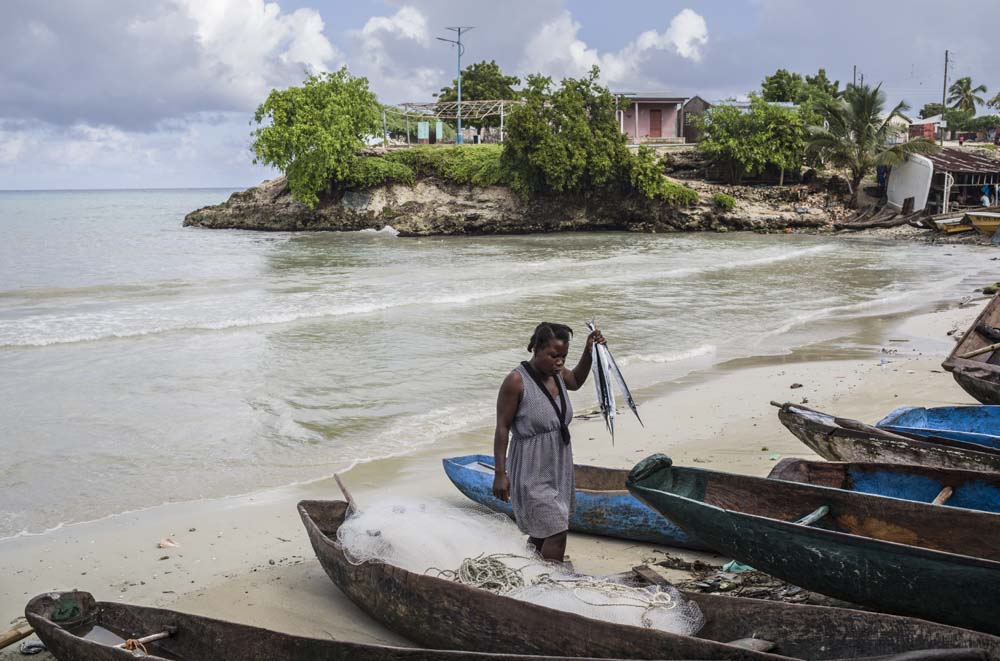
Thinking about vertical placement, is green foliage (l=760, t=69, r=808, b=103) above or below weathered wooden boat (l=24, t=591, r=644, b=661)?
above

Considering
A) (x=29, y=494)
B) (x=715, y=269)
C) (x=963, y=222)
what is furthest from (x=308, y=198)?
(x=29, y=494)

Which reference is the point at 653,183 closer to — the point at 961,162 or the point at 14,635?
the point at 961,162

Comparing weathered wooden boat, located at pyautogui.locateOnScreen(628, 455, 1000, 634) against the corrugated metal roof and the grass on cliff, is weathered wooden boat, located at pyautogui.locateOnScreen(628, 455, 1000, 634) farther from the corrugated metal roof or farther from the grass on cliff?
the grass on cliff

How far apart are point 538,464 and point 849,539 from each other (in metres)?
1.66

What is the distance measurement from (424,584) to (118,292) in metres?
21.7

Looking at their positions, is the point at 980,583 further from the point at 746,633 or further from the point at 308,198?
the point at 308,198

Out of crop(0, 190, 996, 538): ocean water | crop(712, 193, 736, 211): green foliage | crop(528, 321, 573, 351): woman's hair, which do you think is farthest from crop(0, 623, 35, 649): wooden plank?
crop(712, 193, 736, 211): green foliage

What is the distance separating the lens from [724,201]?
42.8 meters

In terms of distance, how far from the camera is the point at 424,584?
14.6ft

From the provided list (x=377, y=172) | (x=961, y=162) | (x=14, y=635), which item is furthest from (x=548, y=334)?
(x=377, y=172)

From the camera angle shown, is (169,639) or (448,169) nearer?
(169,639)

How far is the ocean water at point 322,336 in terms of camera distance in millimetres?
8789

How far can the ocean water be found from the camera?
8.79m

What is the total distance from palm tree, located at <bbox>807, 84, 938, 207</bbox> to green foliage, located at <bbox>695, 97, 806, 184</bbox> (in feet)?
4.56
